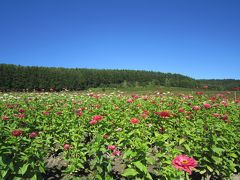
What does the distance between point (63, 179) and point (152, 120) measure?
9.31 feet

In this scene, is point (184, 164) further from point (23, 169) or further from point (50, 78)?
point (50, 78)

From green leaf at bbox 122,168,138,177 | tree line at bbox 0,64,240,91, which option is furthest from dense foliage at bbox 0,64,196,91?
green leaf at bbox 122,168,138,177

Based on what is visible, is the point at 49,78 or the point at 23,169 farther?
the point at 49,78

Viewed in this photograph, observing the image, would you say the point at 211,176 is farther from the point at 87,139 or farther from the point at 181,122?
the point at 87,139

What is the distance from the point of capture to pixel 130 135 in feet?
12.3

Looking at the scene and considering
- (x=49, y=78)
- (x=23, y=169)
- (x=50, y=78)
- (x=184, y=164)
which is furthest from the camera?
(x=50, y=78)

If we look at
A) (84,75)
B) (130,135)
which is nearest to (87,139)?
(130,135)

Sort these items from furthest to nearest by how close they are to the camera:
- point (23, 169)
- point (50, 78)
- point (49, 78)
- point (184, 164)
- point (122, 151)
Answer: point (50, 78), point (49, 78), point (122, 151), point (23, 169), point (184, 164)

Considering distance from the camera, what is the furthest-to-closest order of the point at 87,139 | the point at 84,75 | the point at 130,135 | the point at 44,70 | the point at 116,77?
the point at 116,77, the point at 84,75, the point at 44,70, the point at 87,139, the point at 130,135

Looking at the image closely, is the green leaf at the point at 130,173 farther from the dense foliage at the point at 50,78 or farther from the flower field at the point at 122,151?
the dense foliage at the point at 50,78

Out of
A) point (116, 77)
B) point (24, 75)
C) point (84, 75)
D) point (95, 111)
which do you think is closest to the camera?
point (95, 111)

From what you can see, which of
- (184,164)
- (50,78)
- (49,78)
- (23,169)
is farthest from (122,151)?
(50,78)

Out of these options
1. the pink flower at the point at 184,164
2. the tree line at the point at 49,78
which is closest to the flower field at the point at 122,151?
the pink flower at the point at 184,164

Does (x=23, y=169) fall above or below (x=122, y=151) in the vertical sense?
above
